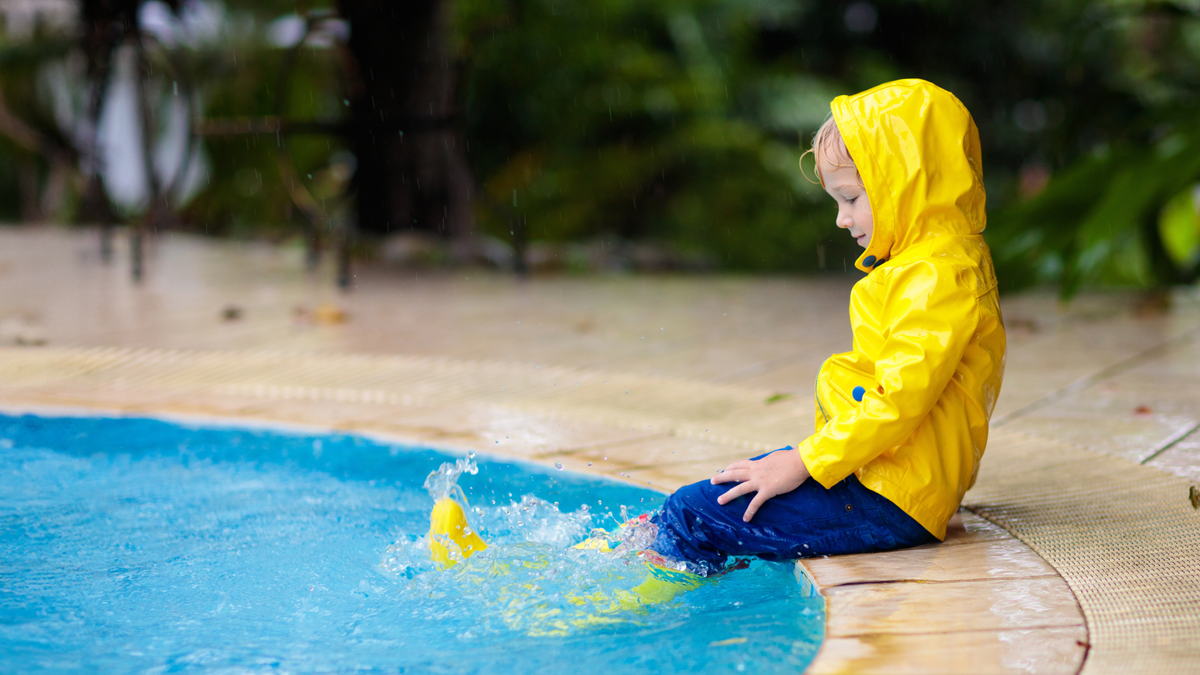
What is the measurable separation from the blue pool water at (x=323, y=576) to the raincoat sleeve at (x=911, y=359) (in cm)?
26

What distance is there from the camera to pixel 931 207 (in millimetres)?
1564

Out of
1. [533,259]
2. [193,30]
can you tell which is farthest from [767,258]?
[193,30]

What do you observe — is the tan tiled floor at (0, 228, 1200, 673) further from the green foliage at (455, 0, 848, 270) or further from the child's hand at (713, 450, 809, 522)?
the green foliage at (455, 0, 848, 270)

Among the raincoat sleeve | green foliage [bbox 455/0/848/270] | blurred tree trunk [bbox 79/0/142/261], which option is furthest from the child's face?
green foliage [bbox 455/0/848/270]

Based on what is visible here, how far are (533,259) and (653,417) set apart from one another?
151 inches

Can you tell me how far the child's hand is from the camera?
5.32ft

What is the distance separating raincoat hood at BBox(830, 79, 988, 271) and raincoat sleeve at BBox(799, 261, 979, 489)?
0.28ft

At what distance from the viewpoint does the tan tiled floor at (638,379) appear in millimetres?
1503

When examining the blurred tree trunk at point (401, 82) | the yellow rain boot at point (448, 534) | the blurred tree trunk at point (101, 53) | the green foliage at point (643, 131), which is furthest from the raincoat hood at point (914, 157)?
the green foliage at point (643, 131)

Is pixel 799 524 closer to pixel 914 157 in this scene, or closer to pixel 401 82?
pixel 914 157

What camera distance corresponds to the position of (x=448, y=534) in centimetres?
182

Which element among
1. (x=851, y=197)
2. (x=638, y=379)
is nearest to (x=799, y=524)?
(x=851, y=197)

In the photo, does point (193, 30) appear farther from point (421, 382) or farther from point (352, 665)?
point (352, 665)

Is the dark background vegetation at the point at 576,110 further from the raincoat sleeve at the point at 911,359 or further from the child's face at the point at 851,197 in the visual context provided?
the raincoat sleeve at the point at 911,359
